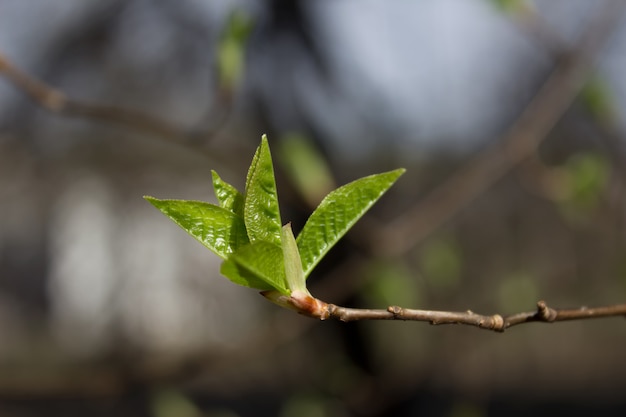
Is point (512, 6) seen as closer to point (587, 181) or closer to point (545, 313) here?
point (587, 181)

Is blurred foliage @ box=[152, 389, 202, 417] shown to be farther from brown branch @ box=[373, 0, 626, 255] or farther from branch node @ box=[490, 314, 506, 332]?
branch node @ box=[490, 314, 506, 332]

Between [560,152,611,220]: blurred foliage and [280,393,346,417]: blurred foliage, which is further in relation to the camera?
[280,393,346,417]: blurred foliage

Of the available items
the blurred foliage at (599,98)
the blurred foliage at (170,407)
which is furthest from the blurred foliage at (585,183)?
the blurred foliage at (170,407)

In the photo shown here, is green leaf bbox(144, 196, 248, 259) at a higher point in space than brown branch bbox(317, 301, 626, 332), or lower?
higher

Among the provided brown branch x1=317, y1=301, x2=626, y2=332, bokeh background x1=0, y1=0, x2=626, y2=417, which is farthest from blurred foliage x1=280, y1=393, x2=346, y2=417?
brown branch x1=317, y1=301, x2=626, y2=332

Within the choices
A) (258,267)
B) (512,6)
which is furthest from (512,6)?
(258,267)

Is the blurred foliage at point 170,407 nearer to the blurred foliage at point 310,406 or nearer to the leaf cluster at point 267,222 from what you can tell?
the blurred foliage at point 310,406
